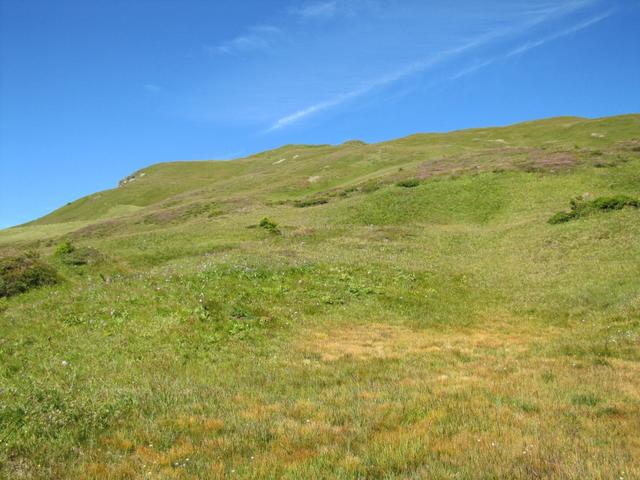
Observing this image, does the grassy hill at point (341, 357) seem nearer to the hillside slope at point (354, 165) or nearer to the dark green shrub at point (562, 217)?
the dark green shrub at point (562, 217)

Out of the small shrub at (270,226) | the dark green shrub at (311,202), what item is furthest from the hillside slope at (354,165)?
the small shrub at (270,226)

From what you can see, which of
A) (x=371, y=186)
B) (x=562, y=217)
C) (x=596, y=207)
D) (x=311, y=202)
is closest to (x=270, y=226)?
(x=311, y=202)

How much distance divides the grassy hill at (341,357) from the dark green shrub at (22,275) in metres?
0.28

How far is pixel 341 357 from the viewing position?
13680 millimetres

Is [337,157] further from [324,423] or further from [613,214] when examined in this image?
[324,423]

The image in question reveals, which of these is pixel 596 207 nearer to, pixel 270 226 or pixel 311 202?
pixel 270 226

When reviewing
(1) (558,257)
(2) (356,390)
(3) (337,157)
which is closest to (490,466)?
(2) (356,390)

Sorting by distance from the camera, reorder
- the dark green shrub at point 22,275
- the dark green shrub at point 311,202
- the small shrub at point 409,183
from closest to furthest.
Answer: the dark green shrub at point 22,275
the small shrub at point 409,183
the dark green shrub at point 311,202

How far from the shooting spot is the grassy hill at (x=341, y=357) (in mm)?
7133

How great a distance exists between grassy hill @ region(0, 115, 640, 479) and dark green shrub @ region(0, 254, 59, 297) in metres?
0.28

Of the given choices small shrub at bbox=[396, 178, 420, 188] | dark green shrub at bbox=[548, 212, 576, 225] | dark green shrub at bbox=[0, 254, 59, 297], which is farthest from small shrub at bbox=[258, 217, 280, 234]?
dark green shrub at bbox=[548, 212, 576, 225]

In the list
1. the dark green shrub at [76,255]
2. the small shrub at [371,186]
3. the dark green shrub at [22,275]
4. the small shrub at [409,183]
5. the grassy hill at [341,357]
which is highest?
the small shrub at [371,186]

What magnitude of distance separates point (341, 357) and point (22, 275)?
1638cm

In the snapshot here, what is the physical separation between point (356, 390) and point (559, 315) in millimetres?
12048
